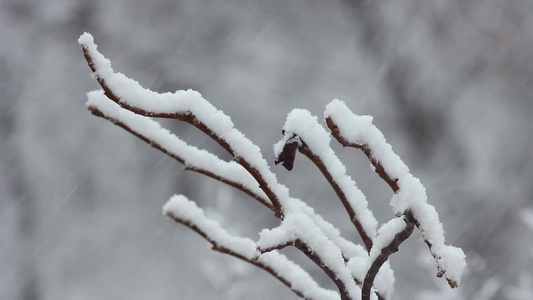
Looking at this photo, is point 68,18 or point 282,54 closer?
point 68,18

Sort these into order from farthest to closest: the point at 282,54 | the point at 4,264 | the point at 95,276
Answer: the point at 282,54 < the point at 95,276 < the point at 4,264

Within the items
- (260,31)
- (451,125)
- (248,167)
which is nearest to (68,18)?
(260,31)

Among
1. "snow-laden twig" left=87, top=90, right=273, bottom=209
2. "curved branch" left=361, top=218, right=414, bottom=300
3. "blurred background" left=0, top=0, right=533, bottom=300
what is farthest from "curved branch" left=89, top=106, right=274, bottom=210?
"blurred background" left=0, top=0, right=533, bottom=300

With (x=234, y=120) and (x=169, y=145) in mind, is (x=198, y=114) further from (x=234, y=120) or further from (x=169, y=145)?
(x=234, y=120)

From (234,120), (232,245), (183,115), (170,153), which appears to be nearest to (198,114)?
(183,115)

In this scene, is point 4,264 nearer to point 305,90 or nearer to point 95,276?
point 95,276

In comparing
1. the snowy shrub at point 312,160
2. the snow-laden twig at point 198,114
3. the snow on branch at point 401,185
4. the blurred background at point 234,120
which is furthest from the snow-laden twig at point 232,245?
the blurred background at point 234,120
